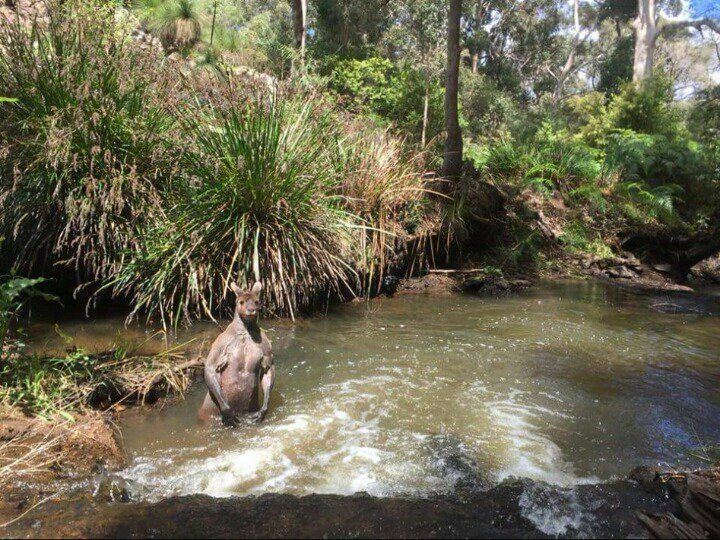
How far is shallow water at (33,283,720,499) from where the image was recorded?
2938 mm

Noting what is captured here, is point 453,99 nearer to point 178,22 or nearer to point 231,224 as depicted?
point 231,224

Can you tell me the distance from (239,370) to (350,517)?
1.68 metres

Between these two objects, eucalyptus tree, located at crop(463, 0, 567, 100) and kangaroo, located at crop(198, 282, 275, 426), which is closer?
kangaroo, located at crop(198, 282, 275, 426)

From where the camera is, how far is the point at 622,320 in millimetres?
6789

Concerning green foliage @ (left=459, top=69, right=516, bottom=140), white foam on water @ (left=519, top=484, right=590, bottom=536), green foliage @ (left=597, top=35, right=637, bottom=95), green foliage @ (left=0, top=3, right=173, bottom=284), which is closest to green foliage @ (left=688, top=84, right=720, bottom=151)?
green foliage @ (left=459, top=69, right=516, bottom=140)

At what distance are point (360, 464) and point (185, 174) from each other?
153 inches

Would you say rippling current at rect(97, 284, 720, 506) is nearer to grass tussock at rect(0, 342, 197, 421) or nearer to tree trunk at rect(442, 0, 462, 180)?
grass tussock at rect(0, 342, 197, 421)

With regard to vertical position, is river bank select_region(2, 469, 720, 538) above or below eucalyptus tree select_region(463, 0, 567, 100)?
below

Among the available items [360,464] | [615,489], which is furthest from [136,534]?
[615,489]

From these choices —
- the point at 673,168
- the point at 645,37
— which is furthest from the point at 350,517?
the point at 645,37

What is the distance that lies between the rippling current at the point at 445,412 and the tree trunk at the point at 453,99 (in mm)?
3511

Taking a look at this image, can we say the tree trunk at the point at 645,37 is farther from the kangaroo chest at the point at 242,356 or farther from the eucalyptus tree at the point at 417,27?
the kangaroo chest at the point at 242,356

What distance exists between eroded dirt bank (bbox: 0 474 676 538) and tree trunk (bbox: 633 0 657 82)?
23.3m

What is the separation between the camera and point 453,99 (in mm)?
8680
